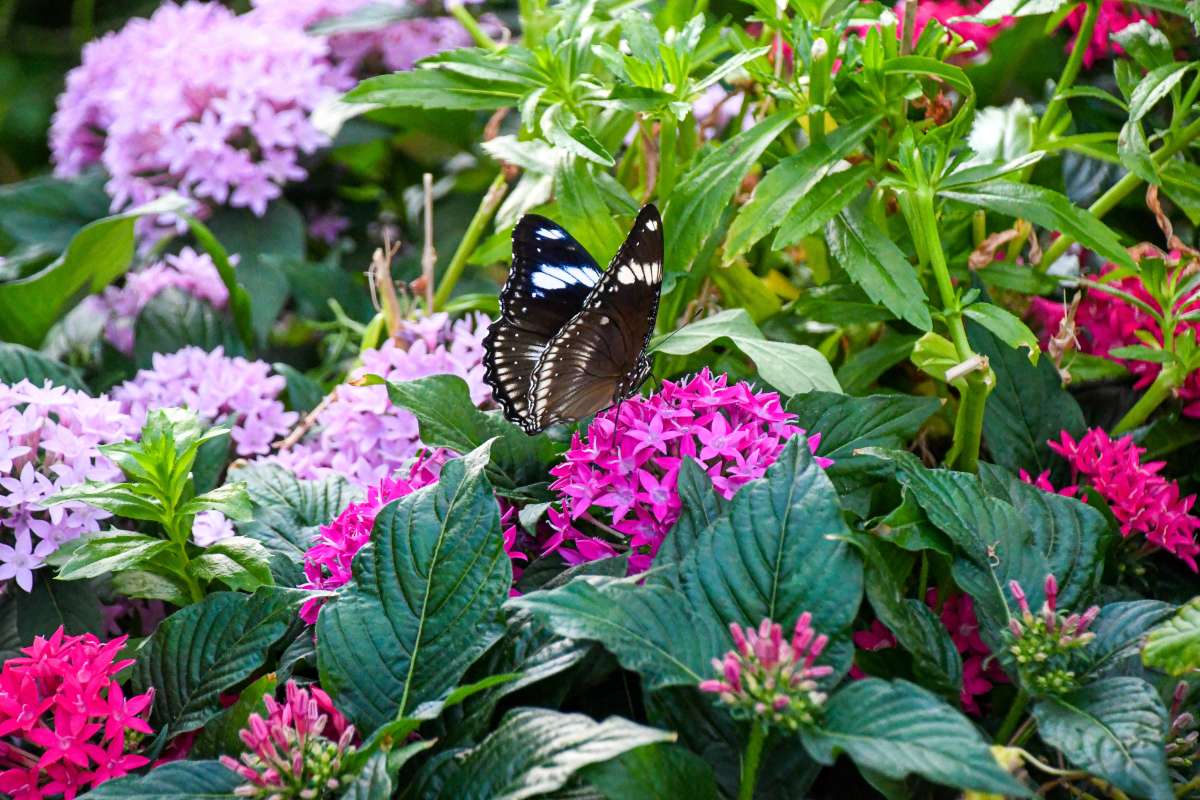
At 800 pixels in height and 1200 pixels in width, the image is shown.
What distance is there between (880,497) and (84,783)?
625 mm

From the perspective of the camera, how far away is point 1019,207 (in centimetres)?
93

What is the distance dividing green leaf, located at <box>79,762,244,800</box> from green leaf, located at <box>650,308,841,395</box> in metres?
0.45

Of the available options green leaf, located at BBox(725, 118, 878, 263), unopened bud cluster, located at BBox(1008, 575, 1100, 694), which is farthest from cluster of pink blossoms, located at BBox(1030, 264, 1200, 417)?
unopened bud cluster, located at BBox(1008, 575, 1100, 694)

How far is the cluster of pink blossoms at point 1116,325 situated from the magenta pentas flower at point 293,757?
0.79 metres

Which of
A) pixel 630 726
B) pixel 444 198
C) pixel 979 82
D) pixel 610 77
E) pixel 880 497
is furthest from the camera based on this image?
pixel 444 198

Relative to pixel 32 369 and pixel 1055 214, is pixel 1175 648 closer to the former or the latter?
pixel 1055 214


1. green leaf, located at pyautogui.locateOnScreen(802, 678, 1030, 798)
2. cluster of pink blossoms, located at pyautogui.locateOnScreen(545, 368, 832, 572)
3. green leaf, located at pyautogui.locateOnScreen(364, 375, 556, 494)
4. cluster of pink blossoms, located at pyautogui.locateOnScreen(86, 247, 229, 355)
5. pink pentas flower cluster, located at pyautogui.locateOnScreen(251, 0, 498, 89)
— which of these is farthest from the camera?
pink pentas flower cluster, located at pyautogui.locateOnScreen(251, 0, 498, 89)

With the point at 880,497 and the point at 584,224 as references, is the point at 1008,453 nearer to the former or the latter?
the point at 880,497

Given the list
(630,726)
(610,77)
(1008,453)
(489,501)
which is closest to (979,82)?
(610,77)

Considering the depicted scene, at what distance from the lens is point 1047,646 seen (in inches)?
27.9

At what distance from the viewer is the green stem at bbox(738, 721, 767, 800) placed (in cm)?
65

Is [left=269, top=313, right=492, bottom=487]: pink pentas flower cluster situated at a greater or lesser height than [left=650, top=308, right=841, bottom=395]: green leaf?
lesser

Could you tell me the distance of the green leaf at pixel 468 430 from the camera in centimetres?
91

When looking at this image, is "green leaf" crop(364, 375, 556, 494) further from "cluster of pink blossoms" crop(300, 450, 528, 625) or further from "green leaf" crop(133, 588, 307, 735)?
"green leaf" crop(133, 588, 307, 735)
